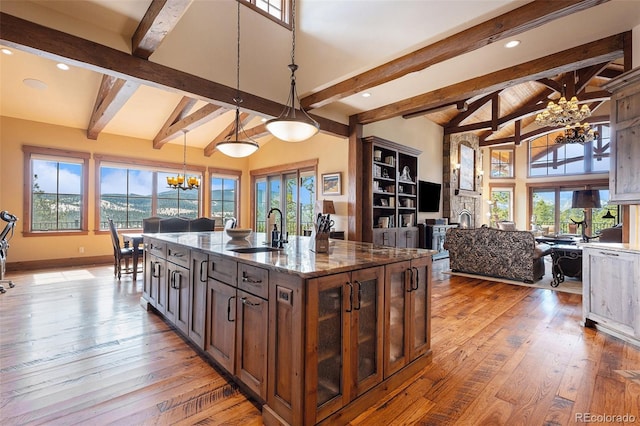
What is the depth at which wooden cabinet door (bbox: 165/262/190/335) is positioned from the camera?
2631 millimetres

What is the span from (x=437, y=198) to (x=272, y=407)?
7.84m

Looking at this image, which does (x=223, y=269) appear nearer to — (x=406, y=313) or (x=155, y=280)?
(x=406, y=313)

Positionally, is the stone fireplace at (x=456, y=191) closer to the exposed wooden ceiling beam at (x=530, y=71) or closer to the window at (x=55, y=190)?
the exposed wooden ceiling beam at (x=530, y=71)

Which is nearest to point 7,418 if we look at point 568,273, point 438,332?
point 438,332

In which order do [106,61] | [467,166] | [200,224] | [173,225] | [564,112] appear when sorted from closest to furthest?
[106,61] → [173,225] → [564,112] → [200,224] → [467,166]

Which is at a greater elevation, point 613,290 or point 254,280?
point 254,280

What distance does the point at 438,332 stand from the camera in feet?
10.0

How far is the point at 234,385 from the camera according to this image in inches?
83.0

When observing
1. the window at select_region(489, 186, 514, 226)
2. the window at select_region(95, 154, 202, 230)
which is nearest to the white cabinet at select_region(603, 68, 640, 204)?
the window at select_region(95, 154, 202, 230)

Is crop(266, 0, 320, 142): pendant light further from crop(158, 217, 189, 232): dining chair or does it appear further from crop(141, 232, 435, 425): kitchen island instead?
crop(158, 217, 189, 232): dining chair

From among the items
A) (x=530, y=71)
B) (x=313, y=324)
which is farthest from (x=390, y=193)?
(x=313, y=324)

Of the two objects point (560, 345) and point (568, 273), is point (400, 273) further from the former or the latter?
point (568, 273)

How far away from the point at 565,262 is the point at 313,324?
226 inches

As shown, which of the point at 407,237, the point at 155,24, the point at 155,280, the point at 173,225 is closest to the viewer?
the point at 155,24
